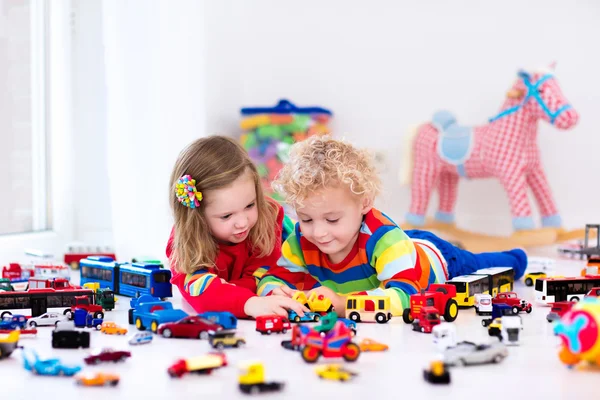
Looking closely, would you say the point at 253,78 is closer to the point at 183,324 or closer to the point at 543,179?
the point at 543,179

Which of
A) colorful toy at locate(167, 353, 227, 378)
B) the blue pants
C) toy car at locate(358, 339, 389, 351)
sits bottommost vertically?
toy car at locate(358, 339, 389, 351)

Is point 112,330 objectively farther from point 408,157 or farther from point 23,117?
point 408,157

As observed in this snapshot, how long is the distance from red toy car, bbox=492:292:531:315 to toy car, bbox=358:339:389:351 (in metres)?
0.45

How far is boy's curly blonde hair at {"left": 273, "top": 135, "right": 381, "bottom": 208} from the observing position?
1.64 meters

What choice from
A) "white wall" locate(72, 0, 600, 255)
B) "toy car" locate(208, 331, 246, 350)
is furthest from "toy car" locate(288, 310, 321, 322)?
"white wall" locate(72, 0, 600, 255)

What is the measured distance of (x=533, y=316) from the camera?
66.2 inches

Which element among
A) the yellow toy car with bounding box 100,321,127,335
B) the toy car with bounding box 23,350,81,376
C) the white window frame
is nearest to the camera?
the toy car with bounding box 23,350,81,376

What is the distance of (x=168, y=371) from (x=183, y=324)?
0.31 m

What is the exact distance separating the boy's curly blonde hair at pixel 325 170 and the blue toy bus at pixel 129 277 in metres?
0.50

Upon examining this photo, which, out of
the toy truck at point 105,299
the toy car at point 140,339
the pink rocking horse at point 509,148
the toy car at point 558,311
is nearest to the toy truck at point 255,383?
the toy car at point 140,339

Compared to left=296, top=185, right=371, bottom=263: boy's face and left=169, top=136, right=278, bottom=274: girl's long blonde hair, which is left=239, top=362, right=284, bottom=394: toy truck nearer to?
left=296, top=185, right=371, bottom=263: boy's face

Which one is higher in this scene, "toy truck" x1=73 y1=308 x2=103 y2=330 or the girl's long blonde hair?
the girl's long blonde hair

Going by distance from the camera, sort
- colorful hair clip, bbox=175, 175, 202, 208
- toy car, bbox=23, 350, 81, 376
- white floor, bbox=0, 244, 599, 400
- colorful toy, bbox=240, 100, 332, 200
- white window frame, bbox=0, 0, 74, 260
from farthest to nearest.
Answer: colorful toy, bbox=240, 100, 332, 200 → white window frame, bbox=0, 0, 74, 260 → colorful hair clip, bbox=175, 175, 202, 208 → toy car, bbox=23, 350, 81, 376 → white floor, bbox=0, 244, 599, 400

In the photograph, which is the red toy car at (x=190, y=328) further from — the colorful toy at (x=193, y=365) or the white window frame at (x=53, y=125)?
the white window frame at (x=53, y=125)
